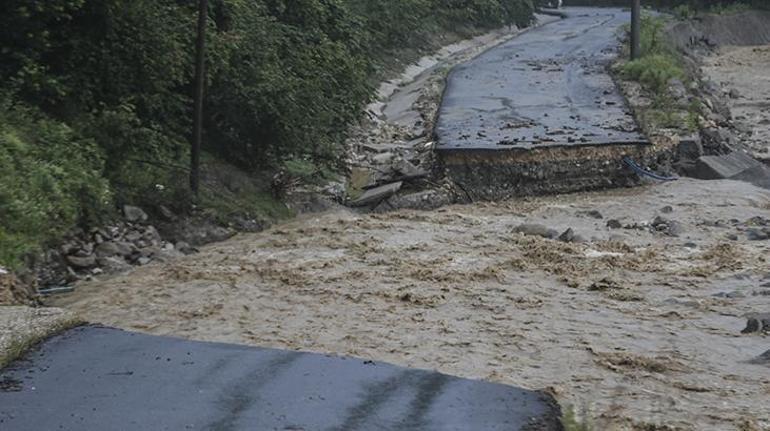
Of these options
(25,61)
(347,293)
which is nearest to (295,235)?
(347,293)

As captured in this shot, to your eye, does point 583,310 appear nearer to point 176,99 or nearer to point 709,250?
point 709,250

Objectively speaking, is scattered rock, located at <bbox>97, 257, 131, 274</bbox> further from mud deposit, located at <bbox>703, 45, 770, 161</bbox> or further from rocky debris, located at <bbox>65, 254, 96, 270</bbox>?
mud deposit, located at <bbox>703, 45, 770, 161</bbox>

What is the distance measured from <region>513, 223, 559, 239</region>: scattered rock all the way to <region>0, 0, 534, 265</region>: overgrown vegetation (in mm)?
3780

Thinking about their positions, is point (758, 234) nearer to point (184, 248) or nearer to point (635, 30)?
point (184, 248)

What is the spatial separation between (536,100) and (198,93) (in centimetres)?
1233

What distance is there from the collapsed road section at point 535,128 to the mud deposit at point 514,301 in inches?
84.8

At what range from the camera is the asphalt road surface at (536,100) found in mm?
21719

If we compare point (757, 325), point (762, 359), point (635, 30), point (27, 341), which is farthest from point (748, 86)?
point (27, 341)

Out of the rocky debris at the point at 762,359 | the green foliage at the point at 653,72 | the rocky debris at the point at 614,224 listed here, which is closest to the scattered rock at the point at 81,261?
the rocky debris at the point at 762,359

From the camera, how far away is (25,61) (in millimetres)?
14891

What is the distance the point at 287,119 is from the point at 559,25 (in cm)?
3442

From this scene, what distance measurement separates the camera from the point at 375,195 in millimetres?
18797

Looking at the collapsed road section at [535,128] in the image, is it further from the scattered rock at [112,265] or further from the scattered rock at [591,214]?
the scattered rock at [112,265]

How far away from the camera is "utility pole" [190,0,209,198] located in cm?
1571
